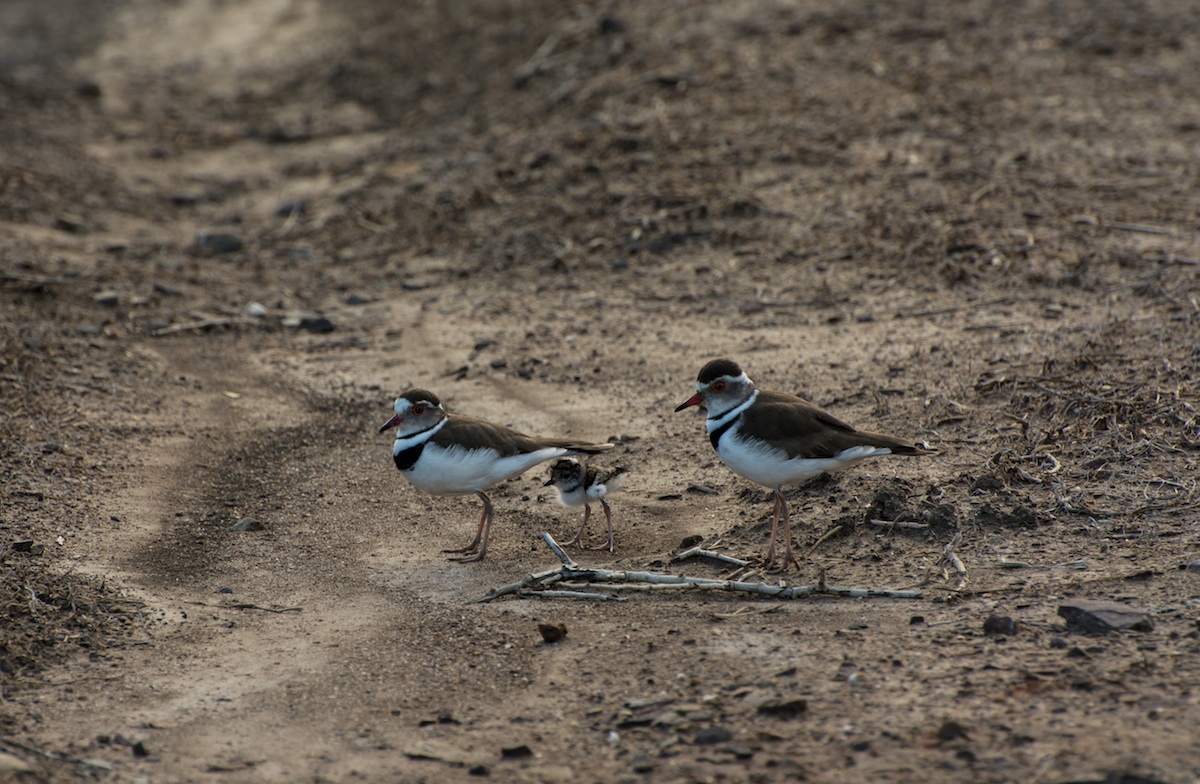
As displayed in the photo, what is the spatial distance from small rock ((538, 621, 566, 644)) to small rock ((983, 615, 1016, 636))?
1.91 metres

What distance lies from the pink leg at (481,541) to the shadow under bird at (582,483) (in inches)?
16.8

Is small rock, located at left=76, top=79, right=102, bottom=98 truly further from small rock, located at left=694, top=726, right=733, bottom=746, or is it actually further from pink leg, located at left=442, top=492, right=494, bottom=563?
small rock, located at left=694, top=726, right=733, bottom=746

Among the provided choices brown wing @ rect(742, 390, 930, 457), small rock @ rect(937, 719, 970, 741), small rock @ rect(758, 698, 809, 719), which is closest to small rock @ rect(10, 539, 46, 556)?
brown wing @ rect(742, 390, 930, 457)

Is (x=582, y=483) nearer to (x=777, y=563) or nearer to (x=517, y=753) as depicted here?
(x=777, y=563)

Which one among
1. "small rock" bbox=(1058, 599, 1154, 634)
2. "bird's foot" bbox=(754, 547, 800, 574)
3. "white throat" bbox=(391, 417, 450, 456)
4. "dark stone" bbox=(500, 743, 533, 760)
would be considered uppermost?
"white throat" bbox=(391, 417, 450, 456)

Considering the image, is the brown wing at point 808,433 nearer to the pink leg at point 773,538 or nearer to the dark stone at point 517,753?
Result: the pink leg at point 773,538

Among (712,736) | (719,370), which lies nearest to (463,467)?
(719,370)

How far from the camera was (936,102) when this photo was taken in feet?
42.8

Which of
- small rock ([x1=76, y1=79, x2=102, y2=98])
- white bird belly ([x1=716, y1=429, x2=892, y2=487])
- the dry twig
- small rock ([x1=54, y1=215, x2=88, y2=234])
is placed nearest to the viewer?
the dry twig

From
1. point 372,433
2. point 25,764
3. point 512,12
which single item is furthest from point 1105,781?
point 512,12

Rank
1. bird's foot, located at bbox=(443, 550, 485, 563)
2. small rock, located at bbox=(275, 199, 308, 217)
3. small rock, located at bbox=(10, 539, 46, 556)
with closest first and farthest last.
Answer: small rock, located at bbox=(10, 539, 46, 556), bird's foot, located at bbox=(443, 550, 485, 563), small rock, located at bbox=(275, 199, 308, 217)

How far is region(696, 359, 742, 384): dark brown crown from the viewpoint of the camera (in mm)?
7051

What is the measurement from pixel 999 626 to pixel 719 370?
89.5 inches

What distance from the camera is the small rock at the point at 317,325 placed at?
1079 centimetres
